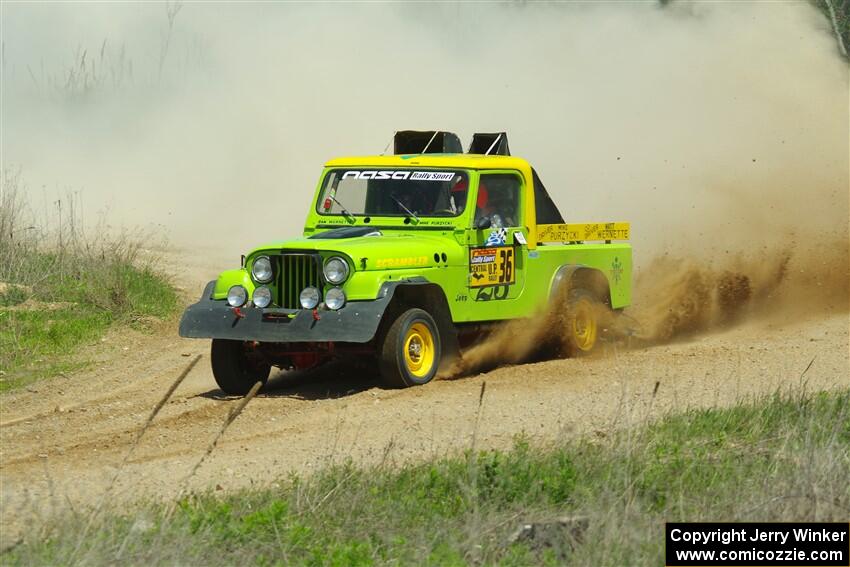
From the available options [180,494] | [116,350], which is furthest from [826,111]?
[180,494]

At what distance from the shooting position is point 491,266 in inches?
464

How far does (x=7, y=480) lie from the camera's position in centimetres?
762

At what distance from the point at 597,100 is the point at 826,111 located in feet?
15.7

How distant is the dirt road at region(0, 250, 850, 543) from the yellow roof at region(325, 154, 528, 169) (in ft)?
6.08

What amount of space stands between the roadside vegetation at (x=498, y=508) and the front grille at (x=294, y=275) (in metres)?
2.96

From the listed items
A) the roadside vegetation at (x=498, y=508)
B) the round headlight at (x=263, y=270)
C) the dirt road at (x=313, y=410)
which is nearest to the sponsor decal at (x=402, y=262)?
the round headlight at (x=263, y=270)

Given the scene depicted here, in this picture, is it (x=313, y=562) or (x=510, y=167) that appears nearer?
(x=313, y=562)

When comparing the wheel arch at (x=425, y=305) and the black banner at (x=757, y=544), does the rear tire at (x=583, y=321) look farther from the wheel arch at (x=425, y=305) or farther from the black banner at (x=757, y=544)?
the black banner at (x=757, y=544)

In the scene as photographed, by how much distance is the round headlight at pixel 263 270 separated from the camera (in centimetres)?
1078

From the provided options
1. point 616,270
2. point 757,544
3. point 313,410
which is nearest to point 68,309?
point 313,410

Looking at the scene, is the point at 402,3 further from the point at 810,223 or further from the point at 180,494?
the point at 180,494

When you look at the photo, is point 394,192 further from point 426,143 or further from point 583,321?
point 583,321

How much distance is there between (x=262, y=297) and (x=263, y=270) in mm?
230

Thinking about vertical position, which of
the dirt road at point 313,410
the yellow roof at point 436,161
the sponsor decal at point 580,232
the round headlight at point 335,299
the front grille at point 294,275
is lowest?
the dirt road at point 313,410
